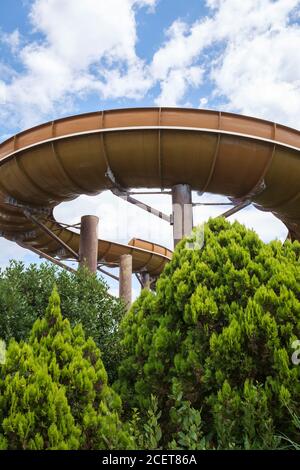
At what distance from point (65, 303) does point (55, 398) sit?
10.9 ft

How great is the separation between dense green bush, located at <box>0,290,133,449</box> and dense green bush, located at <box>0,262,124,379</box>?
5.34ft

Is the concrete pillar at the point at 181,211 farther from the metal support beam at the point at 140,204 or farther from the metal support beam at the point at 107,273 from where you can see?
the metal support beam at the point at 107,273

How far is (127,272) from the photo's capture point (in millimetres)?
19672

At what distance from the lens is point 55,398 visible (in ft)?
15.1

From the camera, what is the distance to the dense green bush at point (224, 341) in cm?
525

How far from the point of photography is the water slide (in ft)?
41.5

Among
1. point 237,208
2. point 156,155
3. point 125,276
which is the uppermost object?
point 156,155

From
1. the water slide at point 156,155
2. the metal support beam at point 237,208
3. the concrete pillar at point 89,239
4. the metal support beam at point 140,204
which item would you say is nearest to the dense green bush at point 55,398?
the water slide at point 156,155

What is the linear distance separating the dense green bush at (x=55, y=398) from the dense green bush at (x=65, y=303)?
5.34 feet

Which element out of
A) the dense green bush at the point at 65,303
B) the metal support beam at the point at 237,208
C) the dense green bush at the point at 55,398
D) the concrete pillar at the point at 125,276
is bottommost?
the dense green bush at the point at 55,398

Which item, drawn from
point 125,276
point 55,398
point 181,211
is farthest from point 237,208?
point 55,398

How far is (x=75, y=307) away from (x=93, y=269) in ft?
28.1

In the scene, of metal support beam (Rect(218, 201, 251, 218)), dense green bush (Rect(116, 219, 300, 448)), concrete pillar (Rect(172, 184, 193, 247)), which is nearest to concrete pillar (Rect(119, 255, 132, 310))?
metal support beam (Rect(218, 201, 251, 218))

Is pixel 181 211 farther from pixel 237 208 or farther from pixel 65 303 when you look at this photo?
pixel 65 303
